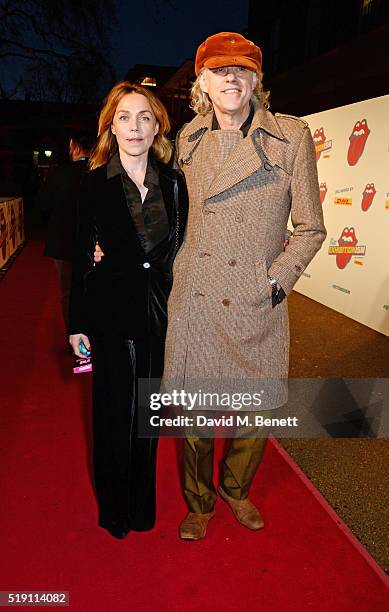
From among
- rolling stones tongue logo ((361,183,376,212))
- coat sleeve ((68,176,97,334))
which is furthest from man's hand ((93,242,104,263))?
rolling stones tongue logo ((361,183,376,212))

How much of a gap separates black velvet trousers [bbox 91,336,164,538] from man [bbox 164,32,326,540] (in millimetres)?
158

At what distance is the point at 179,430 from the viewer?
4102 millimetres

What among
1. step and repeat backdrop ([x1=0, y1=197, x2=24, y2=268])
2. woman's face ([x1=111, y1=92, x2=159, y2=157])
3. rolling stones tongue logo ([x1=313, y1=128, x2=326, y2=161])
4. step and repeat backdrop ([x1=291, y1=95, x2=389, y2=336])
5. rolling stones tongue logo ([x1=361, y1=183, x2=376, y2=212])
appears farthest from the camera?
step and repeat backdrop ([x1=0, y1=197, x2=24, y2=268])

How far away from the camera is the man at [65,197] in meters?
5.23

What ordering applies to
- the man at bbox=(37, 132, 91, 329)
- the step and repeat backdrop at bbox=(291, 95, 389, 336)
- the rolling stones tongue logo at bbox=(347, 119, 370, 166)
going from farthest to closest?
the rolling stones tongue logo at bbox=(347, 119, 370, 166) → the step and repeat backdrop at bbox=(291, 95, 389, 336) → the man at bbox=(37, 132, 91, 329)

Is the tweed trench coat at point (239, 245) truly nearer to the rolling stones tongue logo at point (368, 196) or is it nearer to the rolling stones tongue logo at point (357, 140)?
the rolling stones tongue logo at point (368, 196)

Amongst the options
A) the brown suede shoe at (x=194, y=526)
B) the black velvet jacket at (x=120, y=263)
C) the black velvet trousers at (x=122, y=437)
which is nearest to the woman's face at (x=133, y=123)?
the black velvet jacket at (x=120, y=263)

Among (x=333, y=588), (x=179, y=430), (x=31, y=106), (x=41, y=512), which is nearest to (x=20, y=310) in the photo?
Answer: (x=179, y=430)

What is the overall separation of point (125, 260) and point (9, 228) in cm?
1061

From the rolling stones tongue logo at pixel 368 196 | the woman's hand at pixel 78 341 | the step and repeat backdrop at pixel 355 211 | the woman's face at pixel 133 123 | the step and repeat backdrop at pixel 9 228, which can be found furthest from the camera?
the step and repeat backdrop at pixel 9 228

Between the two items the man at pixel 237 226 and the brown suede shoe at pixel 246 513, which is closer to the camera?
the man at pixel 237 226

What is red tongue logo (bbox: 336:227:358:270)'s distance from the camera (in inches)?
292

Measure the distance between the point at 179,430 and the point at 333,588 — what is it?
181 cm

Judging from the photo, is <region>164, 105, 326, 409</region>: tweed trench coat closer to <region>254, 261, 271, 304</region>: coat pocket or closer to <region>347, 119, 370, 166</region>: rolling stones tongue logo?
<region>254, 261, 271, 304</region>: coat pocket
